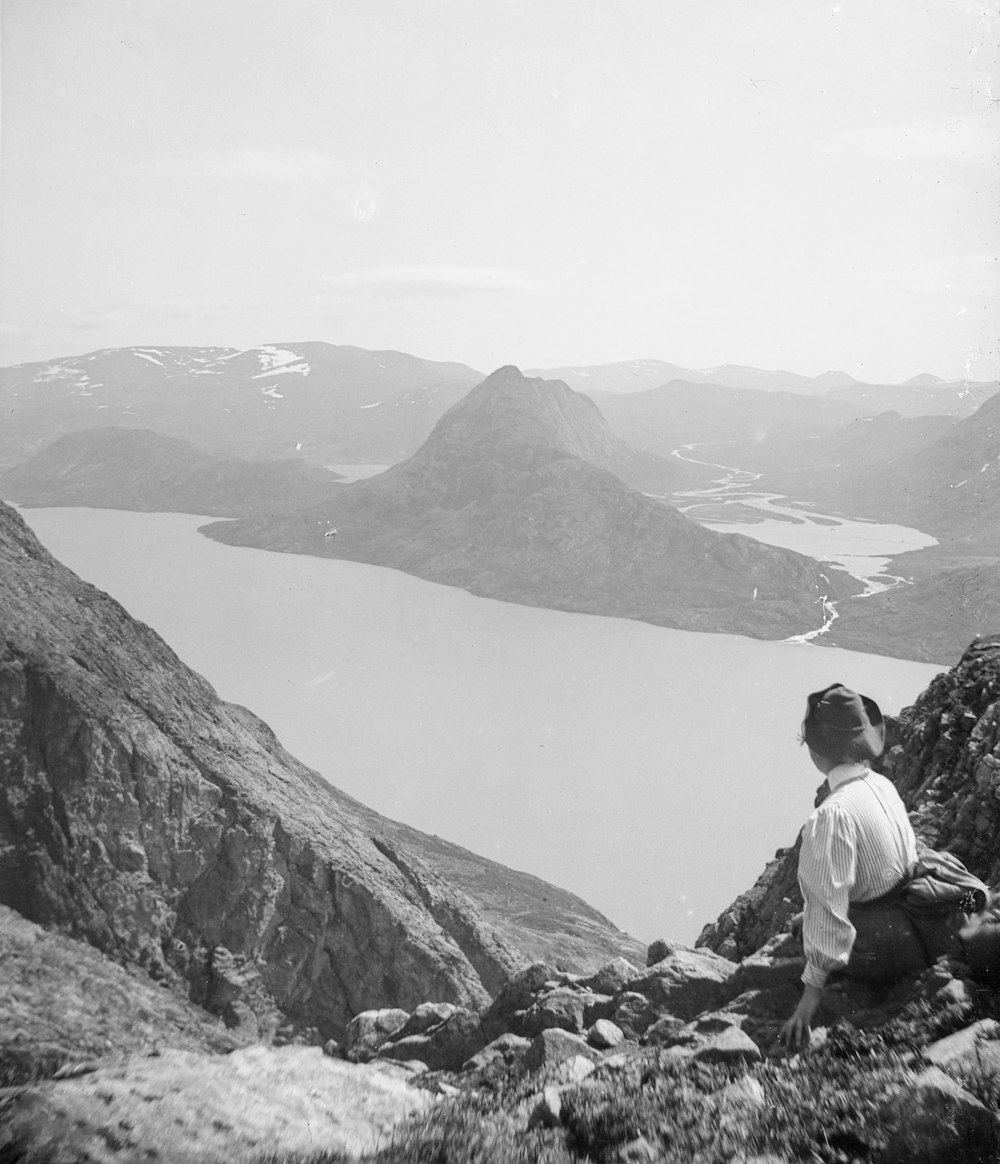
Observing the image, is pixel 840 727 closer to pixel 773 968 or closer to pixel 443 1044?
pixel 773 968

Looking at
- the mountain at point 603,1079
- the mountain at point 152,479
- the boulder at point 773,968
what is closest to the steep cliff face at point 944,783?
the mountain at point 603,1079

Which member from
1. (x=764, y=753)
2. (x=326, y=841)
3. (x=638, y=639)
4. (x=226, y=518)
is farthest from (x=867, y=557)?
(x=326, y=841)

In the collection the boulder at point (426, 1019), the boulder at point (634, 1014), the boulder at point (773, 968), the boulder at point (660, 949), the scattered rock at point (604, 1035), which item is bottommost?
the boulder at point (426, 1019)

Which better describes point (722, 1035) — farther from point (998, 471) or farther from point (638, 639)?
point (998, 471)

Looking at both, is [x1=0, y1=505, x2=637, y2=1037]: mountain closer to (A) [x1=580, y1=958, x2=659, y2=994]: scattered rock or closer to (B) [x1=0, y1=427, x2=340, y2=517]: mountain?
(A) [x1=580, y1=958, x2=659, y2=994]: scattered rock

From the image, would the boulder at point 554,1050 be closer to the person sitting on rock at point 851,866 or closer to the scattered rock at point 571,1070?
the scattered rock at point 571,1070

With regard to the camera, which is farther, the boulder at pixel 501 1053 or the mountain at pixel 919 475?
the mountain at pixel 919 475
